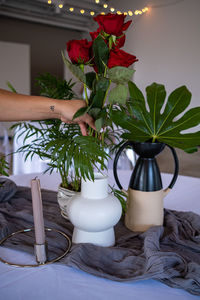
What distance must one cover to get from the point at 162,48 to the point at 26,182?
20.1 ft

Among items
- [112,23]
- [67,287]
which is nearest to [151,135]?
[112,23]

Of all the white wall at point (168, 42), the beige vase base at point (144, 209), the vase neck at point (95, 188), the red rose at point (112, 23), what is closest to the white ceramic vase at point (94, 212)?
the vase neck at point (95, 188)

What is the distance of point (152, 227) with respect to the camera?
66 cm

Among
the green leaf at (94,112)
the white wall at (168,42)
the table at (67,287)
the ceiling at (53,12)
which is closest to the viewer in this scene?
the table at (67,287)

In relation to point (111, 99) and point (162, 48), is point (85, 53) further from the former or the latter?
point (162, 48)

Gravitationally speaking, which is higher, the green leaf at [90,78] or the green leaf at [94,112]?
the green leaf at [90,78]

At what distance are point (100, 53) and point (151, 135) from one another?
0.24m

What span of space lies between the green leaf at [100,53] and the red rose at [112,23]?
0.03 m

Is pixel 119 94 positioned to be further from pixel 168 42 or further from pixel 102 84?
pixel 168 42

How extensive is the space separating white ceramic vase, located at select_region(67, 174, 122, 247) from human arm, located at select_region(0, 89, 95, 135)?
151 millimetres

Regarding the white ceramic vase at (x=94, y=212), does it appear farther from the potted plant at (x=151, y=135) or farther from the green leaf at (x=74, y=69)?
the green leaf at (x=74, y=69)

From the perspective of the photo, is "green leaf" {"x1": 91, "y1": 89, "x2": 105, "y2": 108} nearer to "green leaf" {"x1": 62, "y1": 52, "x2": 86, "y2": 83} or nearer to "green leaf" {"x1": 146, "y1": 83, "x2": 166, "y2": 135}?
"green leaf" {"x1": 62, "y1": 52, "x2": 86, "y2": 83}

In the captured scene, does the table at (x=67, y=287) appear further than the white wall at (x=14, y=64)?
No

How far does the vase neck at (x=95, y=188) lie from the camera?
1.93 feet
